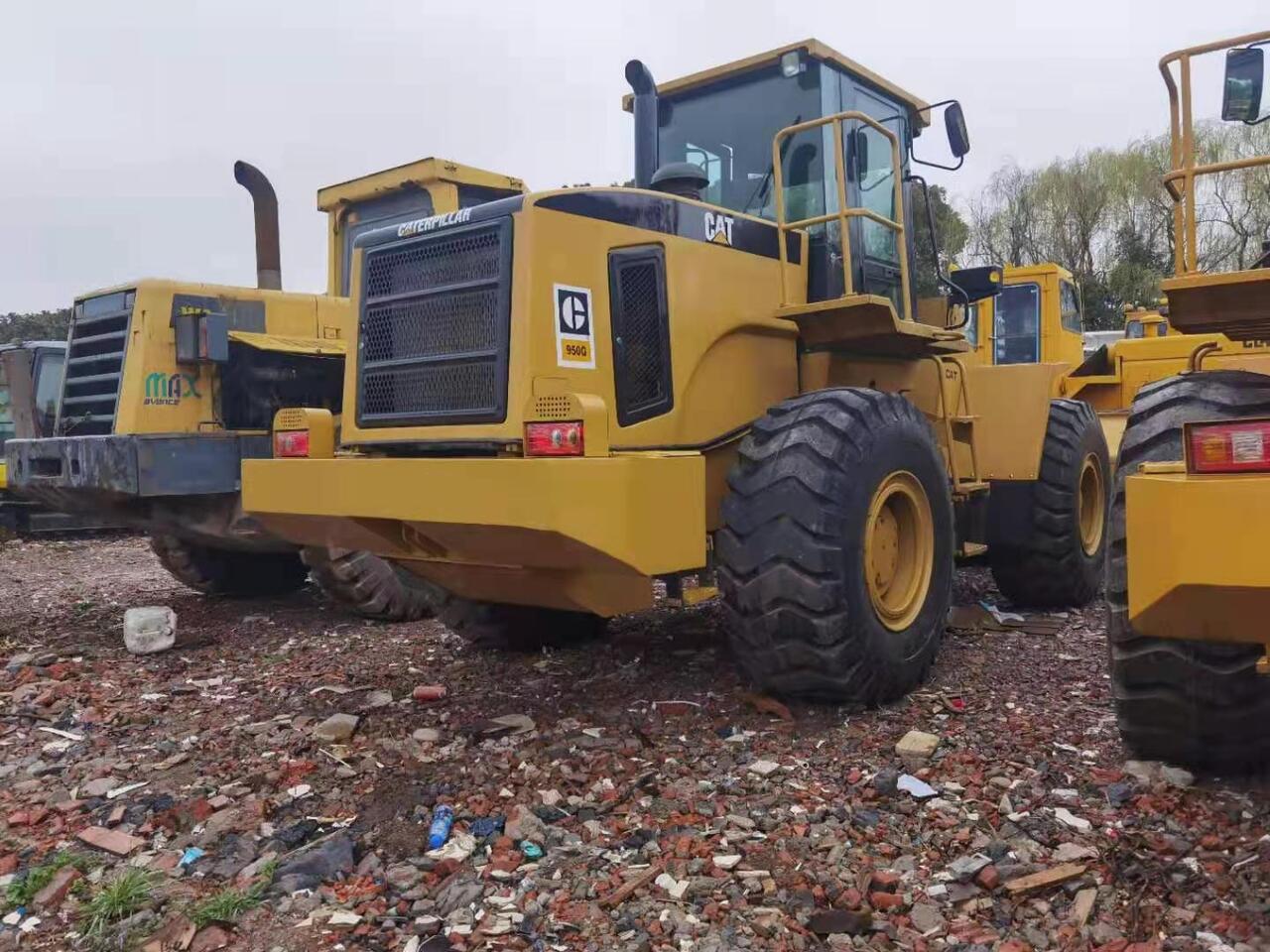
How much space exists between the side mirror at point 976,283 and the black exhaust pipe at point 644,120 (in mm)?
1899

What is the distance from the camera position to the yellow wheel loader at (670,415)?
12.0 ft

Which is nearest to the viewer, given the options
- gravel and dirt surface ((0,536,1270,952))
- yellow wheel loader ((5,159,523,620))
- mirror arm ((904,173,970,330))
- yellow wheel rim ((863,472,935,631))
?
gravel and dirt surface ((0,536,1270,952))

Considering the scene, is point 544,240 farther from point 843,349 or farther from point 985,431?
point 985,431

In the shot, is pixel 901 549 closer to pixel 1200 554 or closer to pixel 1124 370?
pixel 1200 554

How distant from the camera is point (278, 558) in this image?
7.93m

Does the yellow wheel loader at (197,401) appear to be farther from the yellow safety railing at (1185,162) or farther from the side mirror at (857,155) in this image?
the yellow safety railing at (1185,162)

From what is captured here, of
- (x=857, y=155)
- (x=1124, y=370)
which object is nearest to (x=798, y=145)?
(x=857, y=155)

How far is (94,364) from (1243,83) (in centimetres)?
645

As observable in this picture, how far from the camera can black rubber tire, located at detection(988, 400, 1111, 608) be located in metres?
6.08

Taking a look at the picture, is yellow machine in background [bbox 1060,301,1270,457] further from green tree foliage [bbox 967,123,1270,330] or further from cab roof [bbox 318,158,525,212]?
green tree foliage [bbox 967,123,1270,330]

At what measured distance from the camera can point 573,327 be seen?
4.00 metres

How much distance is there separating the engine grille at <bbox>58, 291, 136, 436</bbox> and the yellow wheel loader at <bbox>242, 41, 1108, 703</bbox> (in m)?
2.61

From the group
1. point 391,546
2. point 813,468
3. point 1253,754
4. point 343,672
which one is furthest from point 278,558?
point 1253,754

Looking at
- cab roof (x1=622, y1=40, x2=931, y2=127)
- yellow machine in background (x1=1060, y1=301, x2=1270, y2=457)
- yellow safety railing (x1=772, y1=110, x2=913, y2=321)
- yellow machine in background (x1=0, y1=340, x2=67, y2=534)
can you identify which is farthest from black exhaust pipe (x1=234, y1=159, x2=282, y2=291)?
yellow machine in background (x1=1060, y1=301, x2=1270, y2=457)
